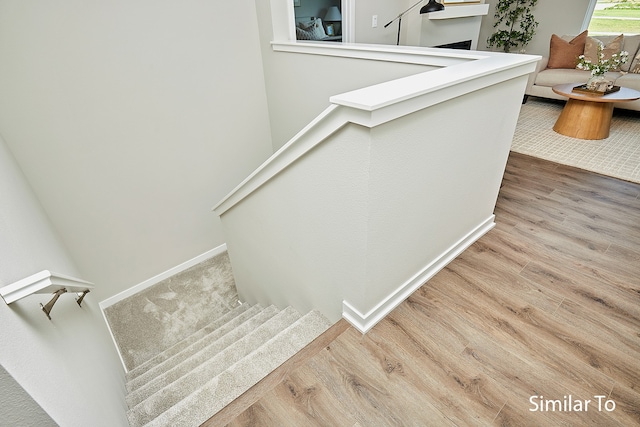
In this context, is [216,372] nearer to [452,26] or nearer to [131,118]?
[131,118]

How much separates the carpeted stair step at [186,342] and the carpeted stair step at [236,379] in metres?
0.96

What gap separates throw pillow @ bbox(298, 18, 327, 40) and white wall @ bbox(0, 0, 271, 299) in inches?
61.4

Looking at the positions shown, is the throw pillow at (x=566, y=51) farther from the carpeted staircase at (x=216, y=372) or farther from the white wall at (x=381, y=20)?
the carpeted staircase at (x=216, y=372)

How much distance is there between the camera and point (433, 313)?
5.42 feet

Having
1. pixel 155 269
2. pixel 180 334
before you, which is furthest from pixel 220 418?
pixel 155 269

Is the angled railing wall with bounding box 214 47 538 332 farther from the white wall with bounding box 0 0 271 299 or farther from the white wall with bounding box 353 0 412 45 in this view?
the white wall with bounding box 353 0 412 45

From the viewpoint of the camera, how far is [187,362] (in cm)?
195

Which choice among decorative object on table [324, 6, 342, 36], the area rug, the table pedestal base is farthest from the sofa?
decorative object on table [324, 6, 342, 36]

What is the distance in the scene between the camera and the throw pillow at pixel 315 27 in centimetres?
436

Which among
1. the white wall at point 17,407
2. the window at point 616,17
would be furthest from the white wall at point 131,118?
the window at point 616,17

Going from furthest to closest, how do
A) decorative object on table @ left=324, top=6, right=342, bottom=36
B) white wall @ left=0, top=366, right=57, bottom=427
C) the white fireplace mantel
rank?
decorative object on table @ left=324, top=6, right=342, bottom=36
the white fireplace mantel
white wall @ left=0, top=366, right=57, bottom=427

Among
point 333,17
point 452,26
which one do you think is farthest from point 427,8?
point 333,17

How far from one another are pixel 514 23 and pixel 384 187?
6.44 m

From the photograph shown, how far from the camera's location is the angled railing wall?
119 cm
